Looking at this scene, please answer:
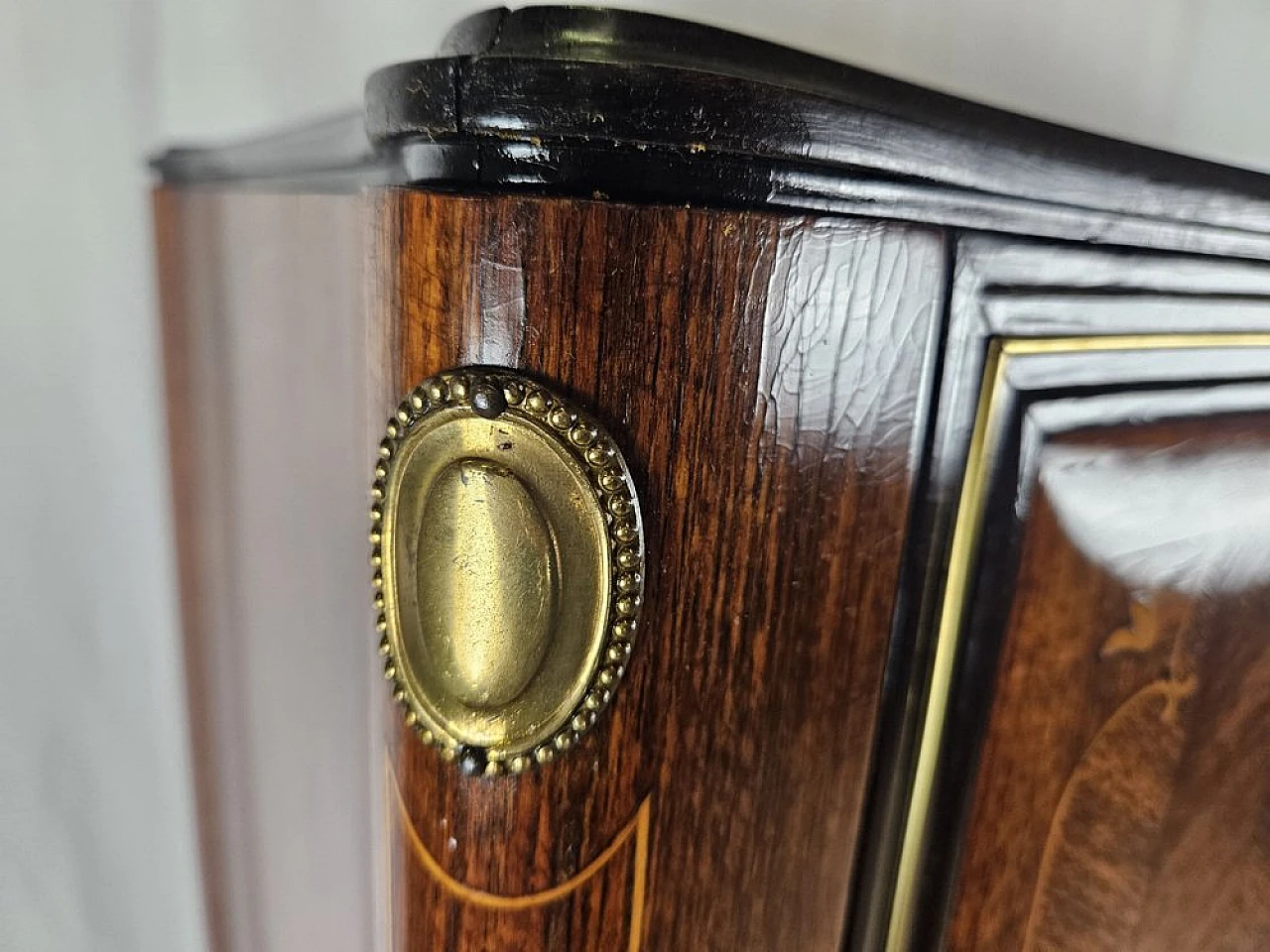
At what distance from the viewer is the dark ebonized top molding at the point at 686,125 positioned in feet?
0.66

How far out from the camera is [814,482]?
236mm

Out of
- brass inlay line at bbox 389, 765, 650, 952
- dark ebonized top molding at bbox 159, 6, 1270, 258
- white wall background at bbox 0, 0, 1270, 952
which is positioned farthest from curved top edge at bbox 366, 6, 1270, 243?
white wall background at bbox 0, 0, 1270, 952

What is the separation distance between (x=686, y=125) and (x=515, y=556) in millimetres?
107

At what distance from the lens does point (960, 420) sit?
250 mm

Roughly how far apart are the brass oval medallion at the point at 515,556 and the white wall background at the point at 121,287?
37cm

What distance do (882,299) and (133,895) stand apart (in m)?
0.71

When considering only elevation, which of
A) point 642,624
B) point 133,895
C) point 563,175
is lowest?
point 133,895

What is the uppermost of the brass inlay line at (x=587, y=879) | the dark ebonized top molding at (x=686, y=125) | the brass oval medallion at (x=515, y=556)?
the dark ebonized top molding at (x=686, y=125)

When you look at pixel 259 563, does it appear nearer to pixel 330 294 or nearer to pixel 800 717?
pixel 330 294

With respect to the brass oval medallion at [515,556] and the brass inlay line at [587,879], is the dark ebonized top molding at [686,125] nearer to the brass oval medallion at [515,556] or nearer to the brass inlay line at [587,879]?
the brass oval medallion at [515,556]

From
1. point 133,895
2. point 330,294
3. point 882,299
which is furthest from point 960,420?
point 133,895

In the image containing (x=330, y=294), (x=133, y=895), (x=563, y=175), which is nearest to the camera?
(x=563, y=175)

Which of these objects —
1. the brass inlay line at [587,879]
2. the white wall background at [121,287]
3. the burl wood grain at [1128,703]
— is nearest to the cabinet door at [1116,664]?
the burl wood grain at [1128,703]

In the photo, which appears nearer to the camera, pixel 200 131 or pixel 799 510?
pixel 799 510
